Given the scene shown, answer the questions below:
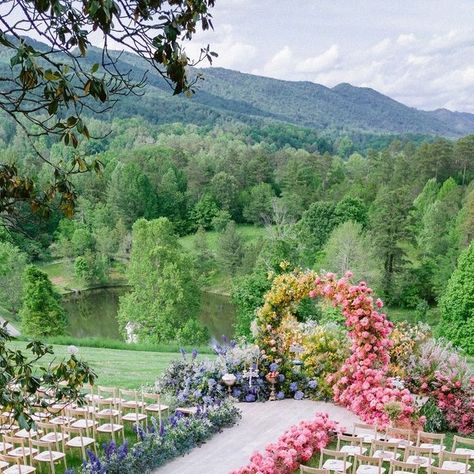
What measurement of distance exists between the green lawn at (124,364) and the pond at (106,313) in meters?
18.6

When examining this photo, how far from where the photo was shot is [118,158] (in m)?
86.7

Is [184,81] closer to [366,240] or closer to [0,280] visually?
[0,280]

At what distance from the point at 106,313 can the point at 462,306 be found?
82.0 feet

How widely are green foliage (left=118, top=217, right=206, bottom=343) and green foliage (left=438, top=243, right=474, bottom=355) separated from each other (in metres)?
12.7

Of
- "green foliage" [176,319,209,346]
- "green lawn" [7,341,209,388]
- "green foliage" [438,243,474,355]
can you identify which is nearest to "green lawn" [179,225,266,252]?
"green foliage" [176,319,209,346]

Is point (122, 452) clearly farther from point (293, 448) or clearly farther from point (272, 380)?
point (272, 380)

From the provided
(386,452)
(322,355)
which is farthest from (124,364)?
(386,452)

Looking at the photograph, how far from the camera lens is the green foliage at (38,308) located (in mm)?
29781

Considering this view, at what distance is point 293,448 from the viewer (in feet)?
33.6

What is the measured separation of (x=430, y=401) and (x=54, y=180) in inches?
414

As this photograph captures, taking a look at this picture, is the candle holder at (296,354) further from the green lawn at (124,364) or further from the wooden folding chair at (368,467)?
the wooden folding chair at (368,467)

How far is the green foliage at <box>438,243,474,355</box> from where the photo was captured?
98.7 feet

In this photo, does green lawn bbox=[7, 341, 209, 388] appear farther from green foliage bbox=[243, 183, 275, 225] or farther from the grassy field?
green foliage bbox=[243, 183, 275, 225]

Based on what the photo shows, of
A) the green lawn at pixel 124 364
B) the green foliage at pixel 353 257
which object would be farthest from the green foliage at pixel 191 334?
the green foliage at pixel 353 257
